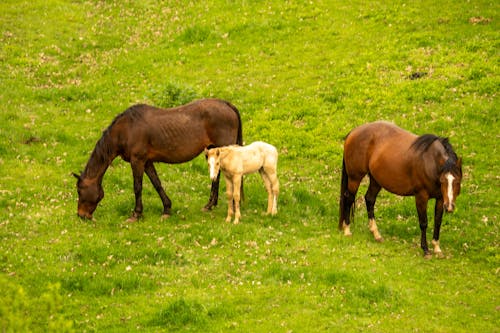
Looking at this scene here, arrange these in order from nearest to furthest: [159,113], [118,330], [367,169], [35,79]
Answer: [118,330], [367,169], [159,113], [35,79]

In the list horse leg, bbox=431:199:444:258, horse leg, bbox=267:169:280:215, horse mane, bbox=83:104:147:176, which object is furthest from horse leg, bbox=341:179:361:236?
horse mane, bbox=83:104:147:176

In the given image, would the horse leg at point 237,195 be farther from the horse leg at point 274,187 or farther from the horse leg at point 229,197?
the horse leg at point 274,187

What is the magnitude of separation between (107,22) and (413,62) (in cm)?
1628

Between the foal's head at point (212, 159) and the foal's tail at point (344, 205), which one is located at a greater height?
the foal's head at point (212, 159)

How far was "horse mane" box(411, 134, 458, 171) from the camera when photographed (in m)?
15.7

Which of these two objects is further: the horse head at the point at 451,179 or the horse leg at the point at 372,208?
the horse leg at the point at 372,208

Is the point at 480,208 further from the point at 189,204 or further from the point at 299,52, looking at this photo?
the point at 299,52

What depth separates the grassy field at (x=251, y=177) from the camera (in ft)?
45.8

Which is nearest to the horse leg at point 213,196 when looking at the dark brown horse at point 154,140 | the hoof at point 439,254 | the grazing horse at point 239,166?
the dark brown horse at point 154,140

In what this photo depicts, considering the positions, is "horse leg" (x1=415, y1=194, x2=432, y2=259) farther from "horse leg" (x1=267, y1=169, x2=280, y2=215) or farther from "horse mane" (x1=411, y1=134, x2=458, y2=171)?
"horse leg" (x1=267, y1=169, x2=280, y2=215)

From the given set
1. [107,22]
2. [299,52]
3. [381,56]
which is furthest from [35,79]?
[381,56]

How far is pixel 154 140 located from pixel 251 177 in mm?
4040

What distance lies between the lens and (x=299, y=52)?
29.9 m

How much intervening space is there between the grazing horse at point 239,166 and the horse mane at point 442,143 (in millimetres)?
4016
